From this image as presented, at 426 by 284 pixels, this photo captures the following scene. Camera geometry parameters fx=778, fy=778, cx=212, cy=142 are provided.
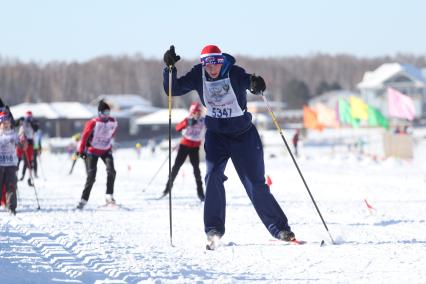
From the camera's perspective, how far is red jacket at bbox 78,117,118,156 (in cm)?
1174

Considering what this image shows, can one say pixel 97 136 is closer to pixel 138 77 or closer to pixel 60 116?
pixel 60 116

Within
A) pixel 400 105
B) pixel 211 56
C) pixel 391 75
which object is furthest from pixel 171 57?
pixel 391 75

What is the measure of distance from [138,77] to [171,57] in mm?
141199

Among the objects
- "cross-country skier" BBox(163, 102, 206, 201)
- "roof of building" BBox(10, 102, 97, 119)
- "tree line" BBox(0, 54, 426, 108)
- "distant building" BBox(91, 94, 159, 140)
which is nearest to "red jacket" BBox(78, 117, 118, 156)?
"cross-country skier" BBox(163, 102, 206, 201)

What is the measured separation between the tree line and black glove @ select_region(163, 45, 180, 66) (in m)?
105

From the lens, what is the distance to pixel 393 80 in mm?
91688

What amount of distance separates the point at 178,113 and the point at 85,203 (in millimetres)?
65389

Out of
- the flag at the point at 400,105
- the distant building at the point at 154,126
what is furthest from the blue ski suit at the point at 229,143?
the distant building at the point at 154,126

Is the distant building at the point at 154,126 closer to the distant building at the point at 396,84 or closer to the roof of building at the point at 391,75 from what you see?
the roof of building at the point at 391,75

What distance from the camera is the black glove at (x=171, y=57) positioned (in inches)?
282

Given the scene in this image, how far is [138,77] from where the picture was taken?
14725cm

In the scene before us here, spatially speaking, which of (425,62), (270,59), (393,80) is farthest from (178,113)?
(425,62)

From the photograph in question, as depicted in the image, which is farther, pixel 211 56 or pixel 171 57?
pixel 171 57

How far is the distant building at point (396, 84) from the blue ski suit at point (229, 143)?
85151mm
